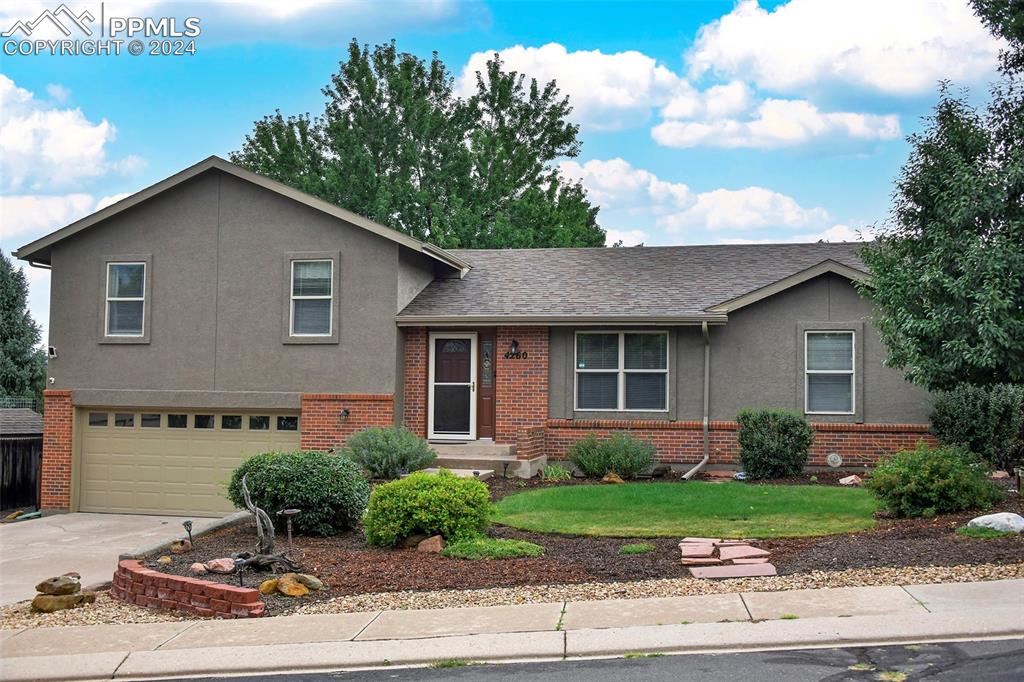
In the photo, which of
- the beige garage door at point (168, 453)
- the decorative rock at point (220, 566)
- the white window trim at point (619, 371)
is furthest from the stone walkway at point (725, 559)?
the beige garage door at point (168, 453)

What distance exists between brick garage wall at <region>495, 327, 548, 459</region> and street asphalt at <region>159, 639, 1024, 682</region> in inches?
470

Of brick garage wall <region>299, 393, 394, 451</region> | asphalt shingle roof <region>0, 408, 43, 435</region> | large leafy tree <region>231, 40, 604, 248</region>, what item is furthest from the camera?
large leafy tree <region>231, 40, 604, 248</region>

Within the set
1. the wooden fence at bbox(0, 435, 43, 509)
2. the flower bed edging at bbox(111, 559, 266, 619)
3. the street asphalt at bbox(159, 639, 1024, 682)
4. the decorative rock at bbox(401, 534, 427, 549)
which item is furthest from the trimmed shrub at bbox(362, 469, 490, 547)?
the wooden fence at bbox(0, 435, 43, 509)

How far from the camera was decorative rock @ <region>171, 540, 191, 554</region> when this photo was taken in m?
11.6

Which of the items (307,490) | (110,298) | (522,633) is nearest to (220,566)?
(307,490)

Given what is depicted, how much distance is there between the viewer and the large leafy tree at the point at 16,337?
1173 inches

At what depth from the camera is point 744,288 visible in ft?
64.6

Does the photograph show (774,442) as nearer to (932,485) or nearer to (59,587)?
(932,485)

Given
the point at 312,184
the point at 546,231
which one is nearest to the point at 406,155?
the point at 312,184

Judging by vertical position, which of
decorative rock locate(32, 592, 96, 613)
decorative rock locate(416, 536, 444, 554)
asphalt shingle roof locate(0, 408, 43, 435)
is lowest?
decorative rock locate(32, 592, 96, 613)

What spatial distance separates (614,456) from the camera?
57.2 feet

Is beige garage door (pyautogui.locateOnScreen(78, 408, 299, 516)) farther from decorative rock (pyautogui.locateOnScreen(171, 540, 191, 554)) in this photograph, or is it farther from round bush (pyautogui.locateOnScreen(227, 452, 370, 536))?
decorative rock (pyautogui.locateOnScreen(171, 540, 191, 554))

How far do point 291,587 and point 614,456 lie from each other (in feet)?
28.9

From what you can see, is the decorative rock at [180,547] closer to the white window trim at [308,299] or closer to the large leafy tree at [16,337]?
the white window trim at [308,299]
